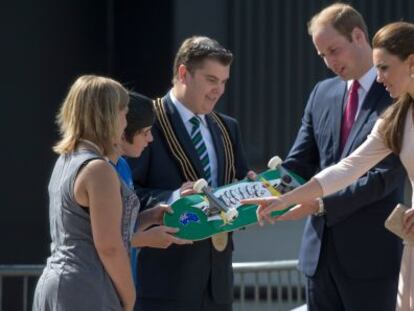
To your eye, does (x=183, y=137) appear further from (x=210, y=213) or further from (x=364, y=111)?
(x=364, y=111)

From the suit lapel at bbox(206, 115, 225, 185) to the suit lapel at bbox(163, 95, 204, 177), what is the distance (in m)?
0.11

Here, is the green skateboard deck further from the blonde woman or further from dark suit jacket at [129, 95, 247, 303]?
the blonde woman

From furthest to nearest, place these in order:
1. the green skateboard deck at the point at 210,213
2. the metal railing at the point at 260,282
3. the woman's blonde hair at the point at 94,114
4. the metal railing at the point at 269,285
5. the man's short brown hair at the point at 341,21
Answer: the metal railing at the point at 269,285 → the metal railing at the point at 260,282 → the man's short brown hair at the point at 341,21 → the green skateboard deck at the point at 210,213 → the woman's blonde hair at the point at 94,114

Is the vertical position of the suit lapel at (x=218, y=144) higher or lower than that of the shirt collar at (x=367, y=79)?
lower

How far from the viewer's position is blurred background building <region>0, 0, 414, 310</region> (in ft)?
26.9

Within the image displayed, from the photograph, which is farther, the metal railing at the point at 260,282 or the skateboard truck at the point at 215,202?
the metal railing at the point at 260,282

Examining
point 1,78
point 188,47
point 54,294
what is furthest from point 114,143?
point 1,78

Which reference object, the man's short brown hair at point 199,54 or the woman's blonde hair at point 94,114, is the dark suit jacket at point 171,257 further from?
the woman's blonde hair at point 94,114

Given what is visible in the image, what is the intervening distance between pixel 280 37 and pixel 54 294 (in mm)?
4200

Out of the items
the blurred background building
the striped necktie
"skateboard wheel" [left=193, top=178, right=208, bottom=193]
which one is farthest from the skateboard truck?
the blurred background building

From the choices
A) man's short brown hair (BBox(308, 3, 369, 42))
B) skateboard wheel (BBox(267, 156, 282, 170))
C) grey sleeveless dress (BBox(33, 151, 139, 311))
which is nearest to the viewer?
grey sleeveless dress (BBox(33, 151, 139, 311))

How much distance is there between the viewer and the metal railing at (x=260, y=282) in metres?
7.28

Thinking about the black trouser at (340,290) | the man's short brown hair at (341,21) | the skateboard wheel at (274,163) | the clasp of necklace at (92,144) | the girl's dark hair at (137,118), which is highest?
the man's short brown hair at (341,21)

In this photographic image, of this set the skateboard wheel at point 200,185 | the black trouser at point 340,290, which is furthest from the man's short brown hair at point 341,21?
the skateboard wheel at point 200,185
